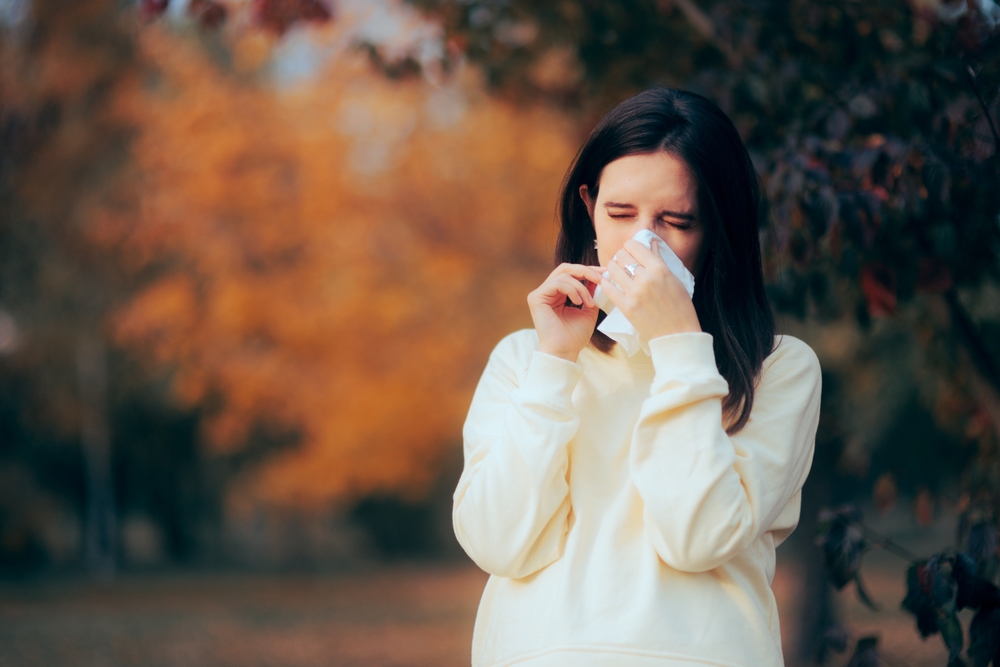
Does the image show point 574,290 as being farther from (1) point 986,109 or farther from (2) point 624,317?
(1) point 986,109

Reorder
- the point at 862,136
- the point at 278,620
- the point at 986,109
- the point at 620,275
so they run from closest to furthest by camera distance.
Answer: the point at 620,275
the point at 986,109
the point at 862,136
the point at 278,620

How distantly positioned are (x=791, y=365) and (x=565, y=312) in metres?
0.41

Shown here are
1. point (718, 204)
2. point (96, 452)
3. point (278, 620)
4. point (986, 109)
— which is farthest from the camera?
point (96, 452)

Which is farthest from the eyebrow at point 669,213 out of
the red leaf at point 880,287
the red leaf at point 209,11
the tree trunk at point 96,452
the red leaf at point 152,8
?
the tree trunk at point 96,452

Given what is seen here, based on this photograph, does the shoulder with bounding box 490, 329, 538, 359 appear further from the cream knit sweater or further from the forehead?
the forehead

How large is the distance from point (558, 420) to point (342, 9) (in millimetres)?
7250

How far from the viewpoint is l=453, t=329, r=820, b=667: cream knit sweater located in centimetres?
143

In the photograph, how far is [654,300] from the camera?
1.51m

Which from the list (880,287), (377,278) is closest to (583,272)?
(880,287)

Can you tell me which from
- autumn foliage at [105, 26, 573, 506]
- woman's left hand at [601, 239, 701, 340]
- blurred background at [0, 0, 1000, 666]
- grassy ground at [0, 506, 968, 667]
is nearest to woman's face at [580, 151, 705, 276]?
woman's left hand at [601, 239, 701, 340]

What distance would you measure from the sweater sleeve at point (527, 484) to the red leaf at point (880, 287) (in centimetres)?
143

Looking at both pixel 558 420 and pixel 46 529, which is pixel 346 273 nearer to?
pixel 558 420

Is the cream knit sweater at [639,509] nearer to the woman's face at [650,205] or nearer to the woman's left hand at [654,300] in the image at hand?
the woman's left hand at [654,300]

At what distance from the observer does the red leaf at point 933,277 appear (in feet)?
8.50
